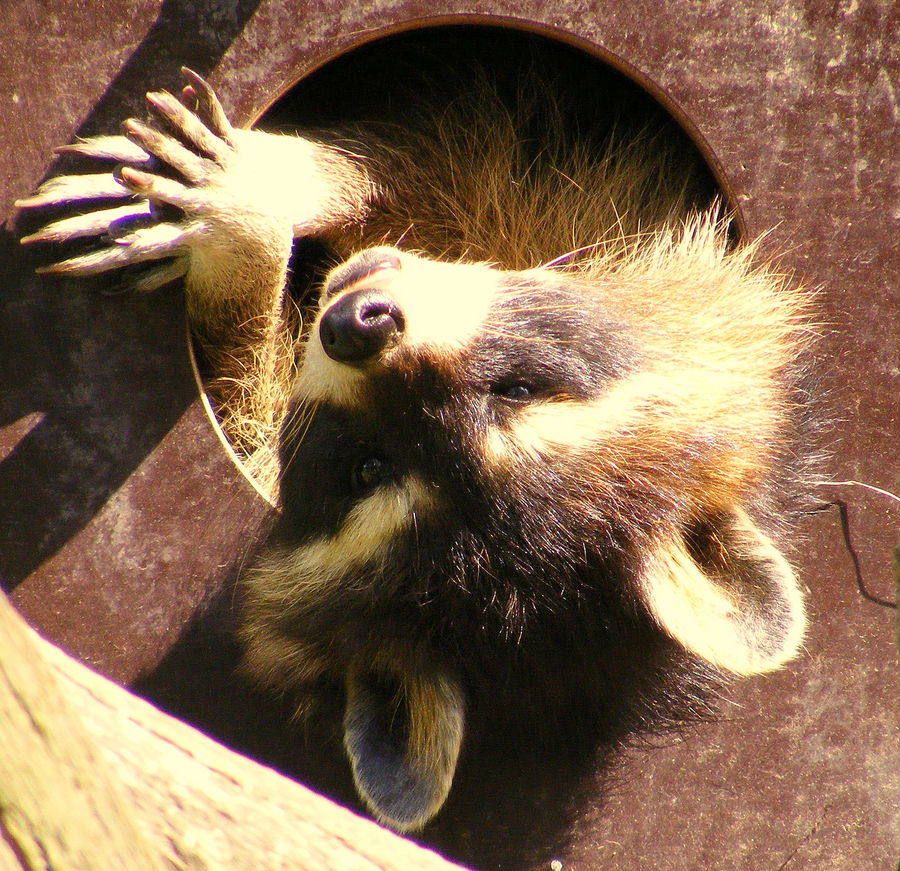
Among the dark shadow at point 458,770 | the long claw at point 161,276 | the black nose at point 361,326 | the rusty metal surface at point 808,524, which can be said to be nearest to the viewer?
the black nose at point 361,326

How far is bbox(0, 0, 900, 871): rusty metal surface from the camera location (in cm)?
255

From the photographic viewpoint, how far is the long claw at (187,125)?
2482 mm

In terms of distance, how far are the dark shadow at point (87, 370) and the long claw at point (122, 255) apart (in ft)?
0.23

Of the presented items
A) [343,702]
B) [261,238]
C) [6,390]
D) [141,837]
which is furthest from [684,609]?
[6,390]

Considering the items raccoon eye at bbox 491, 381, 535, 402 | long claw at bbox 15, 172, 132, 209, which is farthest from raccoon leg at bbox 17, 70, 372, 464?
raccoon eye at bbox 491, 381, 535, 402

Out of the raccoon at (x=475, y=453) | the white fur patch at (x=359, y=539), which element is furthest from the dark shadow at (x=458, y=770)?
the white fur patch at (x=359, y=539)

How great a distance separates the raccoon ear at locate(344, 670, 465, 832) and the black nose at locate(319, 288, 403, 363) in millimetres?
853

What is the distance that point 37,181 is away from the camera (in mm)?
2533

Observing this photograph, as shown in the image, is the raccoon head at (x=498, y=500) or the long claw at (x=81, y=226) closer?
the raccoon head at (x=498, y=500)

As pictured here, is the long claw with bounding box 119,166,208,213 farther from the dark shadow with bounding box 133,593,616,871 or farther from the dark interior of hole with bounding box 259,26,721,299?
the dark shadow with bounding box 133,593,616,871

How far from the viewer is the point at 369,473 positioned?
234 cm

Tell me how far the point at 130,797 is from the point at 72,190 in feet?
5.41

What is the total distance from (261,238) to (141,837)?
70.8 inches

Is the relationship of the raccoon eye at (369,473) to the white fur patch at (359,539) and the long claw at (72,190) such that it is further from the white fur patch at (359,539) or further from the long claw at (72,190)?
the long claw at (72,190)
